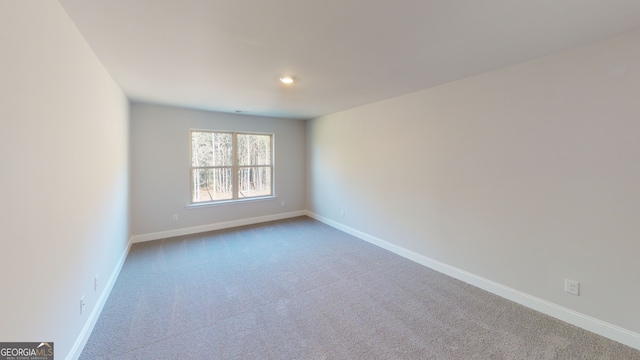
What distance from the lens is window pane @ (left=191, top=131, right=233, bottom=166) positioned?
4.67 metres

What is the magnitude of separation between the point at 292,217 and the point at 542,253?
4.44 m

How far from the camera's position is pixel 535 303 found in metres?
2.31

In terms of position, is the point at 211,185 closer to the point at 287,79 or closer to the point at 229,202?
the point at 229,202

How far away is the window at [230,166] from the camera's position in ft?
15.5

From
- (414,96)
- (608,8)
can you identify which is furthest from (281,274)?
(608,8)

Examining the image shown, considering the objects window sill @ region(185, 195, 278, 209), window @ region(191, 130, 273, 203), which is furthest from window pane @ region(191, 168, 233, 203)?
window sill @ region(185, 195, 278, 209)

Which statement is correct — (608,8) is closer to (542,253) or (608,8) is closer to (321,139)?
(542,253)

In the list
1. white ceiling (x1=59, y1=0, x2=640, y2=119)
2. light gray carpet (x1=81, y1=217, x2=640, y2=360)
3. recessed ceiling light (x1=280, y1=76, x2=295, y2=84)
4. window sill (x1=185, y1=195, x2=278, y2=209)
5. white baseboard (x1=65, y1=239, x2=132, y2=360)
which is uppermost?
recessed ceiling light (x1=280, y1=76, x2=295, y2=84)

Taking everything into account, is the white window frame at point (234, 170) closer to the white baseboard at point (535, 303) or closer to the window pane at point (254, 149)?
the window pane at point (254, 149)

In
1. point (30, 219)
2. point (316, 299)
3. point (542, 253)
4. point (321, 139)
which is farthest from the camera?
point (321, 139)

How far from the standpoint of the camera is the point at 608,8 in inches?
59.7

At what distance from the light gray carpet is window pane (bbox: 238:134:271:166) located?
7.87ft

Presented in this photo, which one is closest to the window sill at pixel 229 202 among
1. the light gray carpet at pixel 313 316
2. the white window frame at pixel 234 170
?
the white window frame at pixel 234 170

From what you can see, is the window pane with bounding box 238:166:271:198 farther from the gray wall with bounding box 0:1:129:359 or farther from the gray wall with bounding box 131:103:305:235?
the gray wall with bounding box 0:1:129:359
